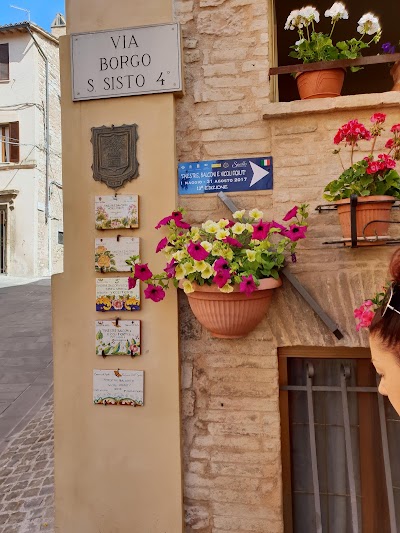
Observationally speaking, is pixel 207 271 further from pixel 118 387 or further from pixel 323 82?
pixel 323 82

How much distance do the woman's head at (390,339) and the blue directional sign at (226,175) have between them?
1.47 m

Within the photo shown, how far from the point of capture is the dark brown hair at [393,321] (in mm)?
1132

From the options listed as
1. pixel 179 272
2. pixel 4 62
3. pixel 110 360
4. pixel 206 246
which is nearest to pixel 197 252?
pixel 206 246

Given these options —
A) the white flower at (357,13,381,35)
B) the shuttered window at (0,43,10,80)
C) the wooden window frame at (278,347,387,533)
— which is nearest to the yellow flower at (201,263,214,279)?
the wooden window frame at (278,347,387,533)

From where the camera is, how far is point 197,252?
211 cm

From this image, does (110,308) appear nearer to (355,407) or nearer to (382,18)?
(355,407)

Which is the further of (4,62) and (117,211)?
(4,62)

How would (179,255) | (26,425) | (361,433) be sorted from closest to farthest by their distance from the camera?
(179,255), (361,433), (26,425)

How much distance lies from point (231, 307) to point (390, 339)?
3.77 feet

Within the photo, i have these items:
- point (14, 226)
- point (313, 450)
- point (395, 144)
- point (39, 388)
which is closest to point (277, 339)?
point (313, 450)

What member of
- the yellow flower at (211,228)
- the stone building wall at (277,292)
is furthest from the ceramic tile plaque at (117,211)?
the yellow flower at (211,228)

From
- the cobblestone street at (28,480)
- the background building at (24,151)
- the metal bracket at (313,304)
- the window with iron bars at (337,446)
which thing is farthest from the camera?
the background building at (24,151)

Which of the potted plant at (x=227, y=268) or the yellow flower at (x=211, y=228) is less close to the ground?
the yellow flower at (x=211, y=228)

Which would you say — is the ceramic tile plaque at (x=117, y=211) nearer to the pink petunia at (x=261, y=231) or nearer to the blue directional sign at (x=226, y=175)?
the blue directional sign at (x=226, y=175)
